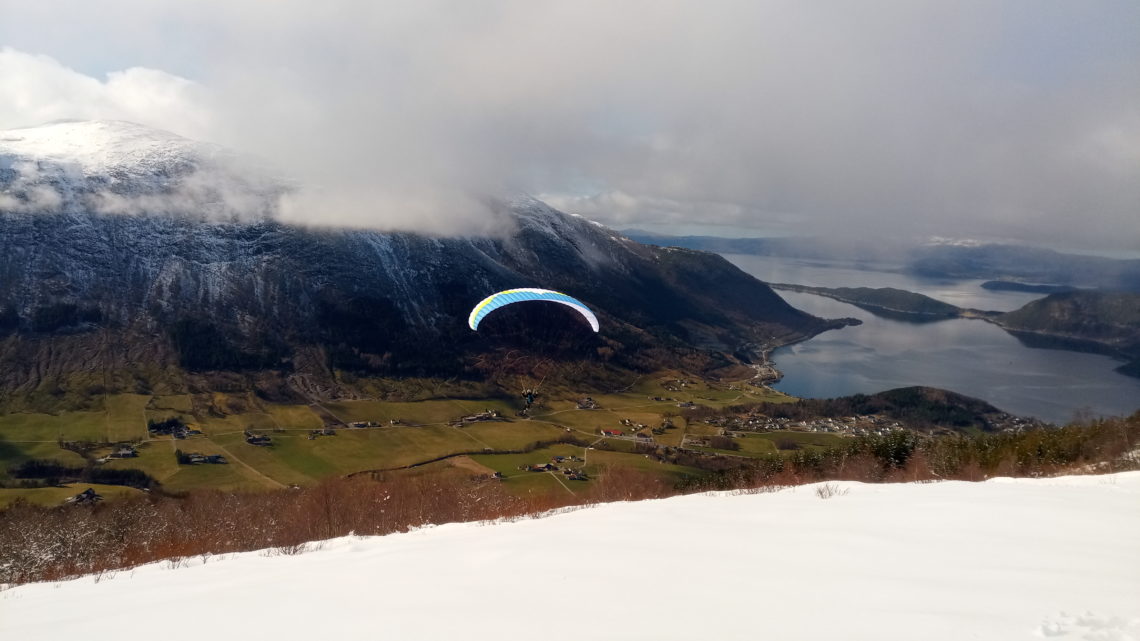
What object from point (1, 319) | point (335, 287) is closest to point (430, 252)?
point (335, 287)

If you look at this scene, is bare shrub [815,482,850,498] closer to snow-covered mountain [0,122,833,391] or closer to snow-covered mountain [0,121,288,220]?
snow-covered mountain [0,122,833,391]

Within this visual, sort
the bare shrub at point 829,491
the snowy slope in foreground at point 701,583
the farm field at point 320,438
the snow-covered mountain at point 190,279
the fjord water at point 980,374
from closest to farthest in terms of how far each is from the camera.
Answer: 1. the snowy slope in foreground at point 701,583
2. the bare shrub at point 829,491
3. the farm field at point 320,438
4. the fjord water at point 980,374
5. the snow-covered mountain at point 190,279

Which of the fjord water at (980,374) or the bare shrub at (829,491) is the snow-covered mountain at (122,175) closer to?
the fjord water at (980,374)

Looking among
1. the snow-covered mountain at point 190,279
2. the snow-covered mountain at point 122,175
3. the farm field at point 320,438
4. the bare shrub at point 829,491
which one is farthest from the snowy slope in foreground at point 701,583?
the snow-covered mountain at point 122,175

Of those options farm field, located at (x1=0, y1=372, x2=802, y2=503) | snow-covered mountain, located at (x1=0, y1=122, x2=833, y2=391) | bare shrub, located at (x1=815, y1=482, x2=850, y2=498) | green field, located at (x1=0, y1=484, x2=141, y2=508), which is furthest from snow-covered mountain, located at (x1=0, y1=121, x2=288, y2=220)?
bare shrub, located at (x1=815, y1=482, x2=850, y2=498)

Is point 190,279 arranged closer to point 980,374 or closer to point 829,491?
point 829,491
